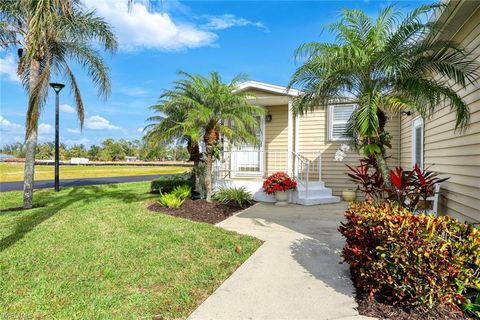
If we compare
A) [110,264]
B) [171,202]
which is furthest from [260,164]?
[110,264]

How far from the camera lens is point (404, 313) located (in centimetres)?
283

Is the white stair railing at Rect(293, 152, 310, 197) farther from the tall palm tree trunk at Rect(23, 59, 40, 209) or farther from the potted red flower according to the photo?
the tall palm tree trunk at Rect(23, 59, 40, 209)

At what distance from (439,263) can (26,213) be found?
8.42 meters

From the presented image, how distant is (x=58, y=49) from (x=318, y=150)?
9228 mm

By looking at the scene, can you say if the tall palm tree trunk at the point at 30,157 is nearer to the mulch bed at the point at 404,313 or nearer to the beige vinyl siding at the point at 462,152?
the mulch bed at the point at 404,313

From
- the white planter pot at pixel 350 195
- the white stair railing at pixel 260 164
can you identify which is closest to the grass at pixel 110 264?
the white stair railing at pixel 260 164

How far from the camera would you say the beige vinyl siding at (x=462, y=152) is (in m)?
4.17

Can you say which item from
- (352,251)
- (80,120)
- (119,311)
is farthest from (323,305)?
(80,120)

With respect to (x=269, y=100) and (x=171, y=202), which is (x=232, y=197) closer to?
(x=171, y=202)

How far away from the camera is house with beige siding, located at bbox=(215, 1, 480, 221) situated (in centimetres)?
564

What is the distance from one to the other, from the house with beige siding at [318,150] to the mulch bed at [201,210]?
2.10 m

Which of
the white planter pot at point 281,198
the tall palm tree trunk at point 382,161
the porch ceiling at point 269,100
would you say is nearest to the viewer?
the tall palm tree trunk at point 382,161

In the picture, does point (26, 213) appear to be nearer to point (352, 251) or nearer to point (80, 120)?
point (80, 120)

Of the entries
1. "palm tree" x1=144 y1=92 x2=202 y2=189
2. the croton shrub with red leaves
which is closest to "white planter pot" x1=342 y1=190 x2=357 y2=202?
"palm tree" x1=144 y1=92 x2=202 y2=189
